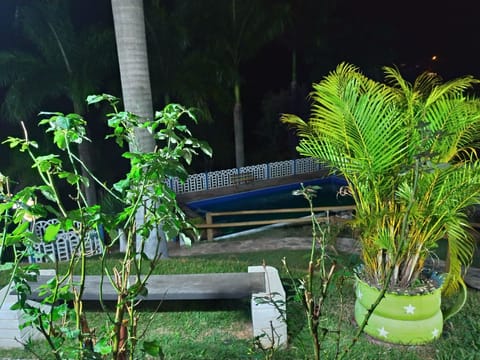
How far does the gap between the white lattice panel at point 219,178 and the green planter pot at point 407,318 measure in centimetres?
931

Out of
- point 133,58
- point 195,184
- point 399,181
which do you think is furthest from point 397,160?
point 195,184

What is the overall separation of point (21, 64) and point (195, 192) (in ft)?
17.6

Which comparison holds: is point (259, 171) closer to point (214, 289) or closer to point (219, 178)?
point (219, 178)

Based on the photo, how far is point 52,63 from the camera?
27.2 feet

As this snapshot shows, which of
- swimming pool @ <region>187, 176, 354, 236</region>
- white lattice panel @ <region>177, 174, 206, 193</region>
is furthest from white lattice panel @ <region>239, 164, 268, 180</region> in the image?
white lattice panel @ <region>177, 174, 206, 193</region>

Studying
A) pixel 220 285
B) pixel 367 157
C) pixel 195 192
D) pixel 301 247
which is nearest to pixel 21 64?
pixel 195 192

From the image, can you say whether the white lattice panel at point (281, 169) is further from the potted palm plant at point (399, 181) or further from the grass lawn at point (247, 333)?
the potted palm plant at point (399, 181)

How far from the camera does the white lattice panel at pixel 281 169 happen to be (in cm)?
1303

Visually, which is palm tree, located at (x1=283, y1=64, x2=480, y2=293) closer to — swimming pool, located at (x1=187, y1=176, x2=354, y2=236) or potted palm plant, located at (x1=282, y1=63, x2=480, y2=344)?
potted palm plant, located at (x1=282, y1=63, x2=480, y2=344)

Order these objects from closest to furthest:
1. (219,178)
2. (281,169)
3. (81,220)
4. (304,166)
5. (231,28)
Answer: (81,220) < (231,28) < (219,178) < (281,169) < (304,166)

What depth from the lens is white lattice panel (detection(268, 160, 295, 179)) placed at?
13.0 m

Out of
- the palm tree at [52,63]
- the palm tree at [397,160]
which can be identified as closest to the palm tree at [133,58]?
the palm tree at [397,160]

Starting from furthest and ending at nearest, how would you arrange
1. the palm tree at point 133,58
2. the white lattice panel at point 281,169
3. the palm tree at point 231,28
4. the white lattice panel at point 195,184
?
1. the white lattice panel at point 281,169
2. the white lattice panel at point 195,184
3. the palm tree at point 231,28
4. the palm tree at point 133,58

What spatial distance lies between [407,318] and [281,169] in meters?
10.6
